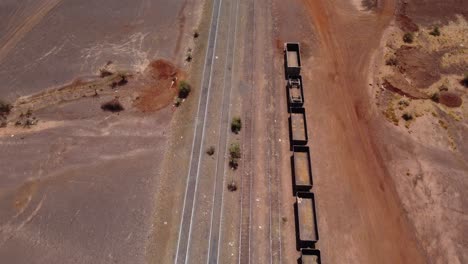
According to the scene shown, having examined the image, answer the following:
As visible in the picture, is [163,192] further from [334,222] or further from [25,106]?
[25,106]

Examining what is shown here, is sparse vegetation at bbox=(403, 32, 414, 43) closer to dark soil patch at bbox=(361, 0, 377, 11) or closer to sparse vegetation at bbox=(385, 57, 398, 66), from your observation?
sparse vegetation at bbox=(385, 57, 398, 66)

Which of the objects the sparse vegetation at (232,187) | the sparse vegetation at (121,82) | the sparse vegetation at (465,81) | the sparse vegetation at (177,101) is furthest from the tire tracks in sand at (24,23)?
the sparse vegetation at (465,81)

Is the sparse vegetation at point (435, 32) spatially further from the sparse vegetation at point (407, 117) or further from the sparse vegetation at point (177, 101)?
the sparse vegetation at point (177, 101)

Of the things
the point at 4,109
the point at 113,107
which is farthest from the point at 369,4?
the point at 4,109

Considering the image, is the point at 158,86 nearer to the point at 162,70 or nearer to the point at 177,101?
the point at 162,70

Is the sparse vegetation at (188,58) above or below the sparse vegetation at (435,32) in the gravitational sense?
below

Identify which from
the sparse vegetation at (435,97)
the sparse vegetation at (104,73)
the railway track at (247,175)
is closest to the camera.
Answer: the railway track at (247,175)
